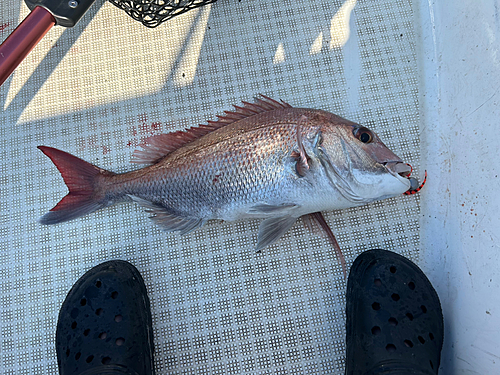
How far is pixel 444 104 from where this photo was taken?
6.17 feet

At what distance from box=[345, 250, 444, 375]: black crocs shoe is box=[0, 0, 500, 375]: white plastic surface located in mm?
92

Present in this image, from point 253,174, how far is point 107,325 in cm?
100

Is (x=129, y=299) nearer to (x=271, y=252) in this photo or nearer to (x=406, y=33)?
(x=271, y=252)

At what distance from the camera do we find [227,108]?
1973 mm

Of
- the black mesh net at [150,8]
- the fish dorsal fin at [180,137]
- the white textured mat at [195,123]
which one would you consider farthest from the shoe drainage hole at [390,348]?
the black mesh net at [150,8]

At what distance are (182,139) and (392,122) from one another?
1.13 m

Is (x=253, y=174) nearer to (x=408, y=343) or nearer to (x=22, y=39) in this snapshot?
→ (x=408, y=343)

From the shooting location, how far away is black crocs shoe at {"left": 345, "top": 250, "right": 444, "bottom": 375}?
1.55 m

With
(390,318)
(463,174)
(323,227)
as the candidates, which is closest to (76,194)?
(323,227)

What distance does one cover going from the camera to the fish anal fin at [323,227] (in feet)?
5.90

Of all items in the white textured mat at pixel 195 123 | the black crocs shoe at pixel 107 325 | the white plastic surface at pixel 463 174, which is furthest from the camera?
the white textured mat at pixel 195 123

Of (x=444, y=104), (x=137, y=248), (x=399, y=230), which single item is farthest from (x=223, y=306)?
(x=444, y=104)

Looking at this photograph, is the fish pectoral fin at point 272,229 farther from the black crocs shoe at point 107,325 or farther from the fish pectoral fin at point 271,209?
the black crocs shoe at point 107,325

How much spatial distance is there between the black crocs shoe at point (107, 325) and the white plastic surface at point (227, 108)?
3.4 inches
